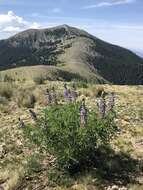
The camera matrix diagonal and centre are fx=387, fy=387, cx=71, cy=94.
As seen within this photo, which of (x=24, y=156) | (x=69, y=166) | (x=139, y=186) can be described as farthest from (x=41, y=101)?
(x=139, y=186)

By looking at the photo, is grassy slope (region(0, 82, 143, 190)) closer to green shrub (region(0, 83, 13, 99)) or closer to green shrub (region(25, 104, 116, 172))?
green shrub (region(25, 104, 116, 172))

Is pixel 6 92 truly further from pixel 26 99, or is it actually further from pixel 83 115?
pixel 83 115

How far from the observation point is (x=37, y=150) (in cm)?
1166

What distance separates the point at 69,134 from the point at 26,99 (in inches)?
356

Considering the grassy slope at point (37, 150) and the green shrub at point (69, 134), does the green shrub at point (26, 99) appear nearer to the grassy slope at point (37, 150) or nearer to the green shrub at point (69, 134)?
the grassy slope at point (37, 150)

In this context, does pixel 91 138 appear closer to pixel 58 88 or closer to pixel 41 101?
pixel 41 101

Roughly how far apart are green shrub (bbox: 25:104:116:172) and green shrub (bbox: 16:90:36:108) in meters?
7.89

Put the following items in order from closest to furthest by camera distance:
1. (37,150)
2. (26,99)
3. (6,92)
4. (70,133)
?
(70,133), (37,150), (26,99), (6,92)

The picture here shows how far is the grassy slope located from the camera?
10.1 meters

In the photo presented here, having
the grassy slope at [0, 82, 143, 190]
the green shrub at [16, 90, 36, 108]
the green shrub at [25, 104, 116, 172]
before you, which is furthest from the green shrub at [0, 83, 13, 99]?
the green shrub at [25, 104, 116, 172]

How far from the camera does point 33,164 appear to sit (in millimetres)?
10836

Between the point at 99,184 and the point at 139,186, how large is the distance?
1.02 m

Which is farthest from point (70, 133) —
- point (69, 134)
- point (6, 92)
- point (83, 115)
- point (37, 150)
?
point (6, 92)

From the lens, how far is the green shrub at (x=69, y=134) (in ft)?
33.1
